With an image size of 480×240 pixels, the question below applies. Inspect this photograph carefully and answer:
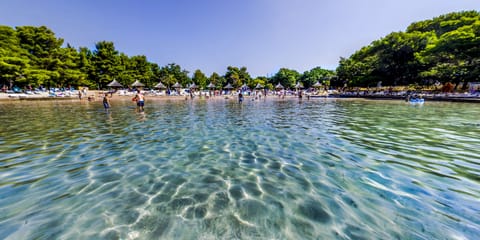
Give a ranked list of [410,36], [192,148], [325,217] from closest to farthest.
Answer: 1. [325,217]
2. [192,148]
3. [410,36]

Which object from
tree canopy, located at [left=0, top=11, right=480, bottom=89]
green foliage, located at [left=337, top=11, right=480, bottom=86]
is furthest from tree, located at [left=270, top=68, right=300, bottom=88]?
green foliage, located at [left=337, top=11, right=480, bottom=86]

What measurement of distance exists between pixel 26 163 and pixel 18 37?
47.4 metres

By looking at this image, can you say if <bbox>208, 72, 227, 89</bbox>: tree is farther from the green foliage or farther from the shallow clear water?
the shallow clear water

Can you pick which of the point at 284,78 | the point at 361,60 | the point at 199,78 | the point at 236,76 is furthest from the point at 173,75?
the point at 361,60

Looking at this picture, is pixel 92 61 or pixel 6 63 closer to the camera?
pixel 6 63

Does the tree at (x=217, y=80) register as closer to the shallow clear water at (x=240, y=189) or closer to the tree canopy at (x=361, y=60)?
the tree canopy at (x=361, y=60)

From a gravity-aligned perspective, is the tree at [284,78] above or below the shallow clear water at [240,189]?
above

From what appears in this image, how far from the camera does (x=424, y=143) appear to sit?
619cm

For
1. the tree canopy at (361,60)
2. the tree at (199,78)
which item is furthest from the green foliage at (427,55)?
the tree at (199,78)

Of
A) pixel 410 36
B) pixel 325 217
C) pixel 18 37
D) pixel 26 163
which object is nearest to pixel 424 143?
pixel 325 217

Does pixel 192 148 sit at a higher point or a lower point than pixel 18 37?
lower

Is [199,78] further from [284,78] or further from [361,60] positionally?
[361,60]

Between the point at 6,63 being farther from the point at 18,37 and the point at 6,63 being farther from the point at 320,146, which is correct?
the point at 320,146

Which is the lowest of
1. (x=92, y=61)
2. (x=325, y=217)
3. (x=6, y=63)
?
(x=325, y=217)
